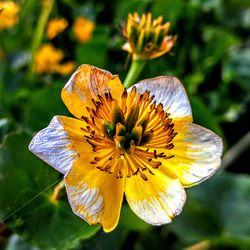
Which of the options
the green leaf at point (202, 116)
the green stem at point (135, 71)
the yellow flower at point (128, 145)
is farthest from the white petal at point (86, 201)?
the green leaf at point (202, 116)

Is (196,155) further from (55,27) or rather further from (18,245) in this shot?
(55,27)

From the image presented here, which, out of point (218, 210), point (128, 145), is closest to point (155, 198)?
point (128, 145)

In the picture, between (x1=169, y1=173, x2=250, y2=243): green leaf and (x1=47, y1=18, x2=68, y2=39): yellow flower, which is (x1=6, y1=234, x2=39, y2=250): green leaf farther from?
(x1=47, y1=18, x2=68, y2=39): yellow flower

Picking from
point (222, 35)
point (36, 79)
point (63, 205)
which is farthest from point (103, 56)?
point (63, 205)

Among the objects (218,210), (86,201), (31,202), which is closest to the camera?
(86,201)

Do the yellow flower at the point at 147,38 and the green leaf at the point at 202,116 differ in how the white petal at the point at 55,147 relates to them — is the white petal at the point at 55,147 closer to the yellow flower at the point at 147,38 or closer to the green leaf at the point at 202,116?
the yellow flower at the point at 147,38

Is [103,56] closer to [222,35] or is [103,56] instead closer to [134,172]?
[222,35]
